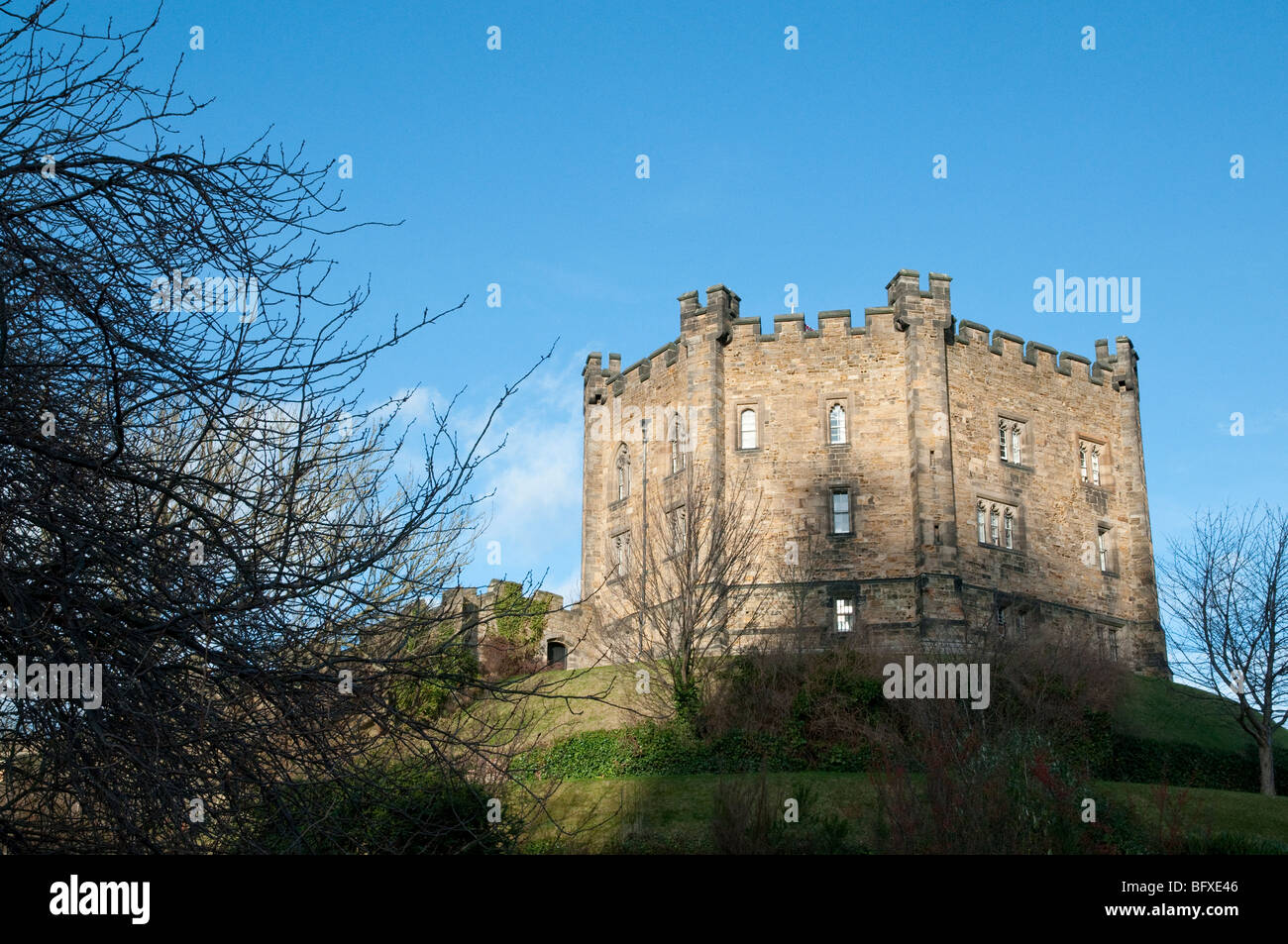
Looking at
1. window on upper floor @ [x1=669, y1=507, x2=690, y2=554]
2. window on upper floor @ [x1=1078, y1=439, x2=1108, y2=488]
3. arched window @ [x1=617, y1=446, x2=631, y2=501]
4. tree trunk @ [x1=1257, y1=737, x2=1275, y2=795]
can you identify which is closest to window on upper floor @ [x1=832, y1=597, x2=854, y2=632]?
window on upper floor @ [x1=669, y1=507, x2=690, y2=554]

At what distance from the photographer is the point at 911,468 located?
34281 millimetres

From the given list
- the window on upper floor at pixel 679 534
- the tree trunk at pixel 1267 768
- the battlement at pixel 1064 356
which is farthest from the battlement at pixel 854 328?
the tree trunk at pixel 1267 768

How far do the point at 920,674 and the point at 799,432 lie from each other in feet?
40.5

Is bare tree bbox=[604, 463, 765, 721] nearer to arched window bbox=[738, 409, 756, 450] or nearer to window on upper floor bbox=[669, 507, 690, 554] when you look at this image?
window on upper floor bbox=[669, 507, 690, 554]

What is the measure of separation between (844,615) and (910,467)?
4665mm

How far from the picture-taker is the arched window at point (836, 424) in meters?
35.3

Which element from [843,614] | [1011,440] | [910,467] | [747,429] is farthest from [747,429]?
[1011,440]

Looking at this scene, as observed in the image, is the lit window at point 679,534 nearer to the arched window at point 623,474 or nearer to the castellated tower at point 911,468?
the castellated tower at point 911,468

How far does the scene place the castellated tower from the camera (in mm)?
33562

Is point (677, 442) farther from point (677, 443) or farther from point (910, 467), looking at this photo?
point (910, 467)

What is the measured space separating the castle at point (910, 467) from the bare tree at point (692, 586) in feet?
2.12

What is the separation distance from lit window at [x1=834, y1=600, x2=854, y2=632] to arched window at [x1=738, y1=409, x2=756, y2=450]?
5351 mm
